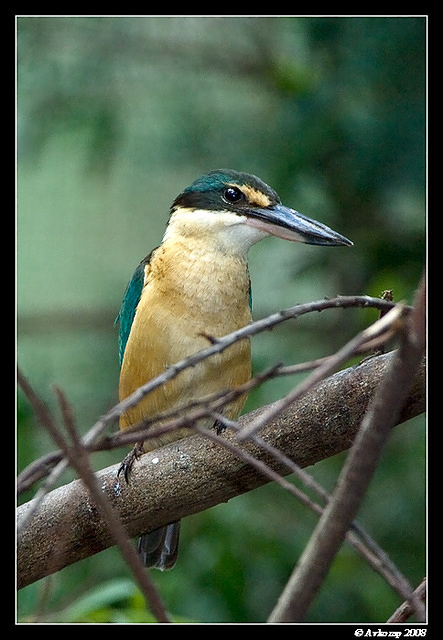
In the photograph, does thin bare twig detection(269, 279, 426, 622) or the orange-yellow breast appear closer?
thin bare twig detection(269, 279, 426, 622)

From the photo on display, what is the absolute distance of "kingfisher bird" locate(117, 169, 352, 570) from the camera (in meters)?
1.99

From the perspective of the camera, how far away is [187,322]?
1.98 m

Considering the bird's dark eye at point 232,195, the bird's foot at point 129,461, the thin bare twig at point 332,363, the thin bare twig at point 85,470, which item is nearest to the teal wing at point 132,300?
the bird's dark eye at point 232,195

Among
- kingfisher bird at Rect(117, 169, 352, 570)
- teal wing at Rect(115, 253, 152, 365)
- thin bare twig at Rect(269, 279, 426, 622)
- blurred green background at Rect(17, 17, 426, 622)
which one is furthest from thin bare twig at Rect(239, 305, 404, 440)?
blurred green background at Rect(17, 17, 426, 622)

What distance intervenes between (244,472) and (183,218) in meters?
0.72

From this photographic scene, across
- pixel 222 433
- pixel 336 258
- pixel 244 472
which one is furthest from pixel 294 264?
pixel 244 472

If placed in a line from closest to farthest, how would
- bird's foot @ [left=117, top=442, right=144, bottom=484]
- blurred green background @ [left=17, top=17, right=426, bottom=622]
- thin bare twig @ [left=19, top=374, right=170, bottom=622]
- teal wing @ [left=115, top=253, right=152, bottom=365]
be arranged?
thin bare twig @ [left=19, top=374, right=170, bottom=622]
bird's foot @ [left=117, top=442, right=144, bottom=484]
teal wing @ [left=115, top=253, right=152, bottom=365]
blurred green background @ [left=17, top=17, right=426, bottom=622]

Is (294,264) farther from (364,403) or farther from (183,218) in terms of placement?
(364,403)

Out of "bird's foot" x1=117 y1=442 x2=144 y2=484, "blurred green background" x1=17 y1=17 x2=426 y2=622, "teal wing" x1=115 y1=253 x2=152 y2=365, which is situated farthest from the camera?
"blurred green background" x1=17 y1=17 x2=426 y2=622

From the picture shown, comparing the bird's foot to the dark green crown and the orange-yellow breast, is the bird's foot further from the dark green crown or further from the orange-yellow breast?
the dark green crown

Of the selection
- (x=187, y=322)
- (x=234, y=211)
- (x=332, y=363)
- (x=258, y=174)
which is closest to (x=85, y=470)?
(x=332, y=363)

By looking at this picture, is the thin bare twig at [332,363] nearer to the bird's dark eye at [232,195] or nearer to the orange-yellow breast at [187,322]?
the orange-yellow breast at [187,322]

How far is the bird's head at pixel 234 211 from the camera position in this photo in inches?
78.7

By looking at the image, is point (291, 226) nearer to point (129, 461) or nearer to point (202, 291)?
point (202, 291)
